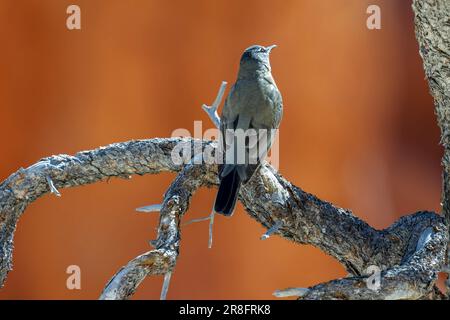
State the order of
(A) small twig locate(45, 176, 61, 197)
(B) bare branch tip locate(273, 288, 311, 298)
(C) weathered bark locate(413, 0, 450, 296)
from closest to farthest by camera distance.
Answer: (B) bare branch tip locate(273, 288, 311, 298) → (C) weathered bark locate(413, 0, 450, 296) → (A) small twig locate(45, 176, 61, 197)

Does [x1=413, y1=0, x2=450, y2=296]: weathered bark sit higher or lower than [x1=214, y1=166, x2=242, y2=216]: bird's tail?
higher

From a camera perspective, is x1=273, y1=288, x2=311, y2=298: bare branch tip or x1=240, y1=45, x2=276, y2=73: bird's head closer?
x1=273, y1=288, x2=311, y2=298: bare branch tip

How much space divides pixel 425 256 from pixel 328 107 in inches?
136

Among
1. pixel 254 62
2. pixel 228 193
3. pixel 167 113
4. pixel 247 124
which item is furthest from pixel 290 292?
pixel 167 113

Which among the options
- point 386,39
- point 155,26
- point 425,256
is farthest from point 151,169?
point 386,39

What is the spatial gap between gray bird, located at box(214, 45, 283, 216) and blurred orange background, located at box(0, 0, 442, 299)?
2307mm

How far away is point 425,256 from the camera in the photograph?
8.64 ft

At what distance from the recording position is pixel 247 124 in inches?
123

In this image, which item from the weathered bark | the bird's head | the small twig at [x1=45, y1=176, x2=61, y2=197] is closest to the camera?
the weathered bark

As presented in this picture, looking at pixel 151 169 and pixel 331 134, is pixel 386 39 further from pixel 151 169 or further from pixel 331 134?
pixel 151 169

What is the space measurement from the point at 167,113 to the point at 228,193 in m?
2.93

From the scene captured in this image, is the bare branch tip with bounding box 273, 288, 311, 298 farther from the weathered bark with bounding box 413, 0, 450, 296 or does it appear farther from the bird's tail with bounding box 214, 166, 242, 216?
the weathered bark with bounding box 413, 0, 450, 296

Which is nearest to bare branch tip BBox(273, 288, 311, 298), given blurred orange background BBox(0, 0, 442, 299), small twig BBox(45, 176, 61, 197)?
small twig BBox(45, 176, 61, 197)

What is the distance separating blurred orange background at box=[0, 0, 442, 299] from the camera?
5.48 metres
